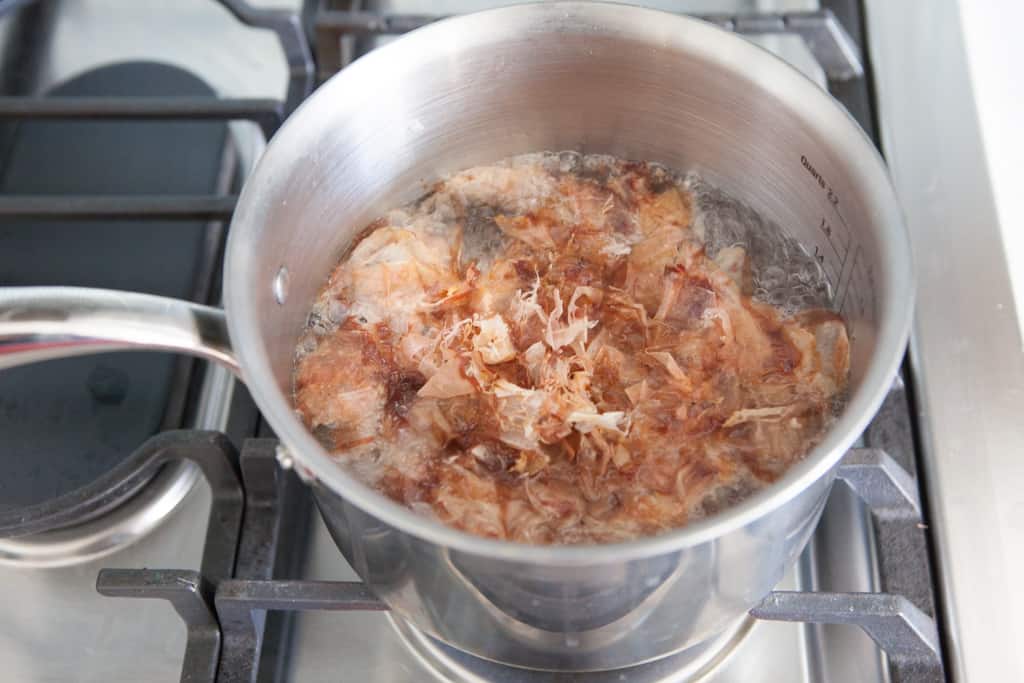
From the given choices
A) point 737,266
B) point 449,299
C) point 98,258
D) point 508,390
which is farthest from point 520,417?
point 98,258

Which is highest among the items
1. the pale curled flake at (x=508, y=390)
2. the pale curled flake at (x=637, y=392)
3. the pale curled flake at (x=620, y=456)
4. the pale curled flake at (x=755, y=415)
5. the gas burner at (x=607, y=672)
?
the pale curled flake at (x=508, y=390)

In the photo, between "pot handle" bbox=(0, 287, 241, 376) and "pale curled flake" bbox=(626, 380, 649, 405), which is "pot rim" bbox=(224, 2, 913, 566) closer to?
"pot handle" bbox=(0, 287, 241, 376)

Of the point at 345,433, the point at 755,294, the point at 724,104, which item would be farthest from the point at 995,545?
Result: the point at 345,433

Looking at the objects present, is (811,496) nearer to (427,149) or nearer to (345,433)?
(345,433)

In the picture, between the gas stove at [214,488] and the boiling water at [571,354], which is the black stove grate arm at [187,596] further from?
the boiling water at [571,354]

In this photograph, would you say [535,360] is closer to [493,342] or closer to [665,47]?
[493,342]

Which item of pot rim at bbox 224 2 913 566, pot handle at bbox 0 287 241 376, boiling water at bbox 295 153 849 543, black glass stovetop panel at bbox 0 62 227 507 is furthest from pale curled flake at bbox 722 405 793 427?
black glass stovetop panel at bbox 0 62 227 507

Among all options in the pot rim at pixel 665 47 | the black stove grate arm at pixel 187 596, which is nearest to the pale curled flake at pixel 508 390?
the pot rim at pixel 665 47
